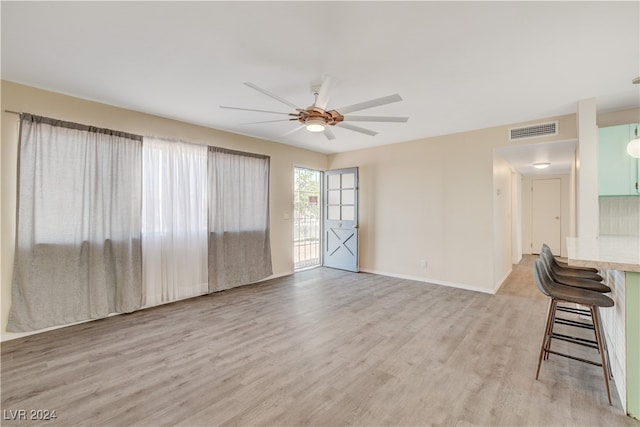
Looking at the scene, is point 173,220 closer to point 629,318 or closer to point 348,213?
point 348,213

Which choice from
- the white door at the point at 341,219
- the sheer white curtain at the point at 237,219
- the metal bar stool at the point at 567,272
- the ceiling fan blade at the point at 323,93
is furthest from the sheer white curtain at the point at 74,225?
the metal bar stool at the point at 567,272

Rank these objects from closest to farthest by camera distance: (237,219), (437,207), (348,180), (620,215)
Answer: (620,215), (237,219), (437,207), (348,180)

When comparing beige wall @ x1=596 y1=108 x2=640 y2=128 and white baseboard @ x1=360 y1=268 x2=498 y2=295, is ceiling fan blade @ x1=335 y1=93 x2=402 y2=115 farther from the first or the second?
white baseboard @ x1=360 y1=268 x2=498 y2=295

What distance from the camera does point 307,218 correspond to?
6750 millimetres

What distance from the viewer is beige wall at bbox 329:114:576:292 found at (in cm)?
470

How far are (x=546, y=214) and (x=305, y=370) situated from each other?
28.9 ft

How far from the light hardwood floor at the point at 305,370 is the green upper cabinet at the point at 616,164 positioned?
1.74 metres

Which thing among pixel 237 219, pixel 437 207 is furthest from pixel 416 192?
pixel 237 219

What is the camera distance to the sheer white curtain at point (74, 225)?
3080 millimetres

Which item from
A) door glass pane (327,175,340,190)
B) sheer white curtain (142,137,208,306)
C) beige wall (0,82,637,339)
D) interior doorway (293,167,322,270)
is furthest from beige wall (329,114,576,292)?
sheer white curtain (142,137,208,306)

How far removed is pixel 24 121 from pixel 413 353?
15.4 feet

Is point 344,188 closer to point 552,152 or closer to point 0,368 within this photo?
point 552,152

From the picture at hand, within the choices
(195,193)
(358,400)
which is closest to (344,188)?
(195,193)

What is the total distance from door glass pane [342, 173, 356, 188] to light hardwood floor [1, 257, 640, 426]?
3067 mm
